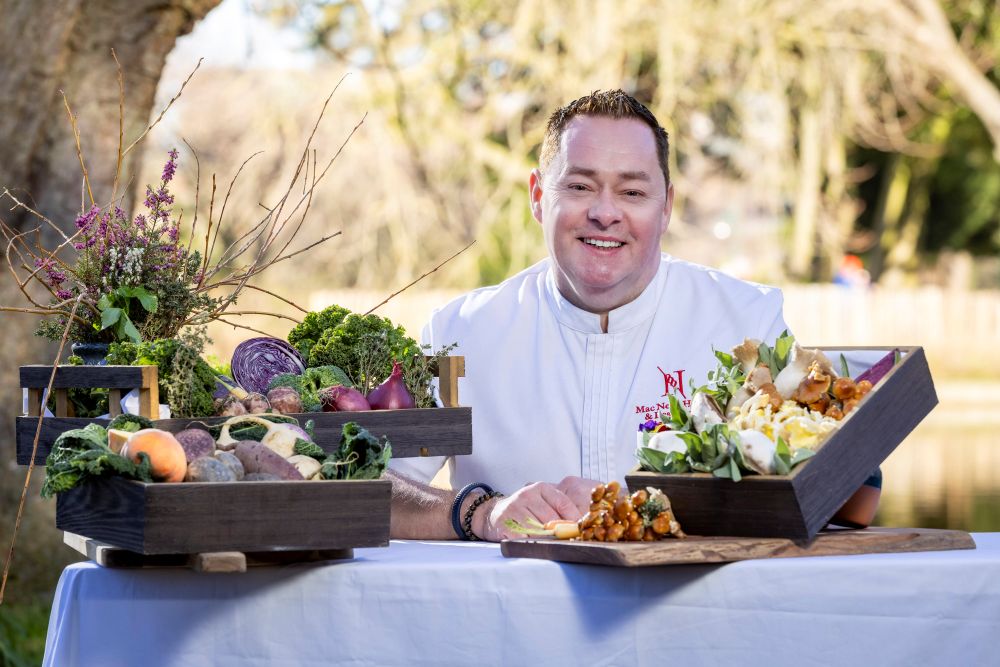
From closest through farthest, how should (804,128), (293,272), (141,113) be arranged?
(141,113) → (804,128) → (293,272)

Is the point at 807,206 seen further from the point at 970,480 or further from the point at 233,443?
the point at 233,443

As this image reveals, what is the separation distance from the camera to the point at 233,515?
222 centimetres

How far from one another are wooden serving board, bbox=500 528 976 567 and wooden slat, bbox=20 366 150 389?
0.75 m

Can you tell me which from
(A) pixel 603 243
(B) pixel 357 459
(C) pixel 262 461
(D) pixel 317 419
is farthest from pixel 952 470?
(C) pixel 262 461

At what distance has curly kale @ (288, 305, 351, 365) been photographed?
9.93 ft

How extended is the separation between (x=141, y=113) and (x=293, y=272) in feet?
70.3

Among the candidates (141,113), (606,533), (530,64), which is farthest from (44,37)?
(530,64)

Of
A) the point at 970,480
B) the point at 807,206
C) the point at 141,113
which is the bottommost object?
the point at 970,480

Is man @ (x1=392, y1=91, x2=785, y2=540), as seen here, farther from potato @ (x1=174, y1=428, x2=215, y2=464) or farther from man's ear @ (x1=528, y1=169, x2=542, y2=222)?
potato @ (x1=174, y1=428, x2=215, y2=464)

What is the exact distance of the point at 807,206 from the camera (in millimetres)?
25594

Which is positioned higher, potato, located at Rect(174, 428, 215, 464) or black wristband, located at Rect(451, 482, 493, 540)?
potato, located at Rect(174, 428, 215, 464)

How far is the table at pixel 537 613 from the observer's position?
224 cm

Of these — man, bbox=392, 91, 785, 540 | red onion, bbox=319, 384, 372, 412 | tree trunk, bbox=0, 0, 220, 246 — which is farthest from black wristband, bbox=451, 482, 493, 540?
tree trunk, bbox=0, 0, 220, 246

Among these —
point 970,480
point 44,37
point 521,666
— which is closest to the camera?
point 521,666
